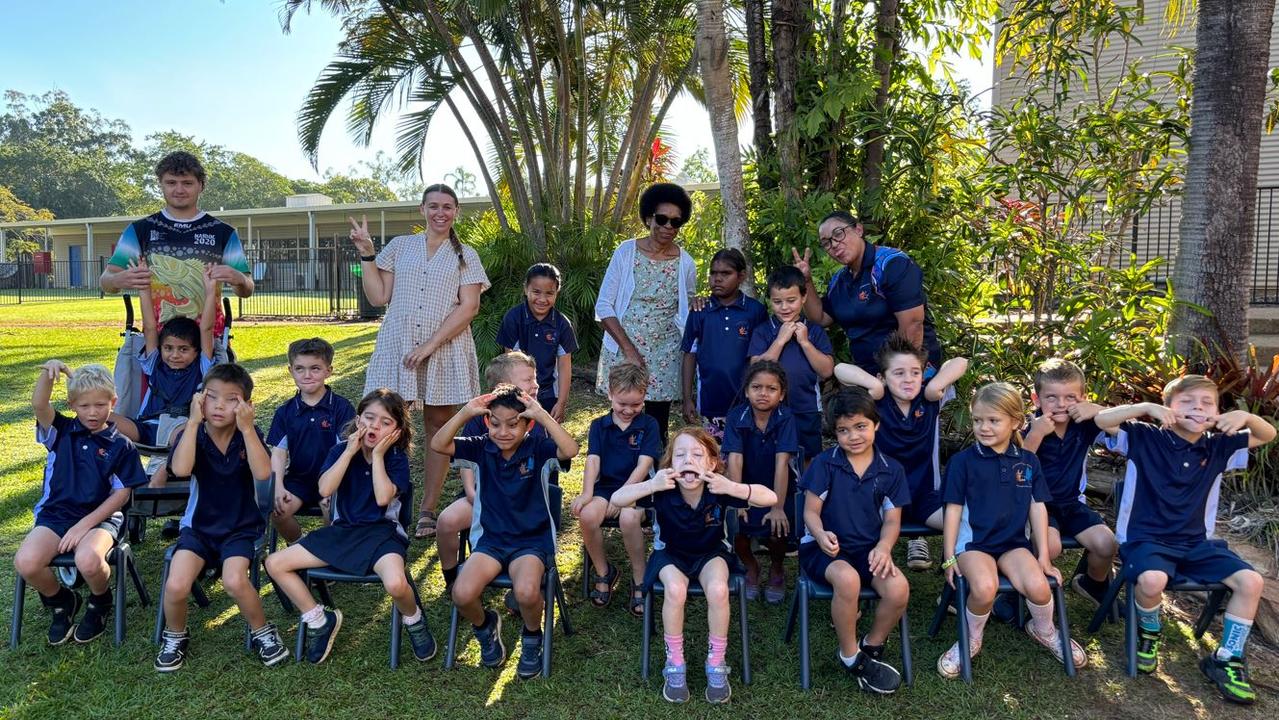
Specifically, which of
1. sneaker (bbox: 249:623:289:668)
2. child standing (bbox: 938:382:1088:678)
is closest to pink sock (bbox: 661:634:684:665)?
child standing (bbox: 938:382:1088:678)

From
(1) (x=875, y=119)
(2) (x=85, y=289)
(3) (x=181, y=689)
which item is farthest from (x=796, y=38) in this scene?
(2) (x=85, y=289)

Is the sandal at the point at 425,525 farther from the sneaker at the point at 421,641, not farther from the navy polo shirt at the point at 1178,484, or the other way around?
the navy polo shirt at the point at 1178,484

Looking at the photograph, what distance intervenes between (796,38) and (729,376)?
2861mm

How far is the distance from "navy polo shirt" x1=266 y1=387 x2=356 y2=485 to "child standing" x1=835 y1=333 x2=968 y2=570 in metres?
2.50

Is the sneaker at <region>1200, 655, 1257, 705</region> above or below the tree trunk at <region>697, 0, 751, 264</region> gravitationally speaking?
below

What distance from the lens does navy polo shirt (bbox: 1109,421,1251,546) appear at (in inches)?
141

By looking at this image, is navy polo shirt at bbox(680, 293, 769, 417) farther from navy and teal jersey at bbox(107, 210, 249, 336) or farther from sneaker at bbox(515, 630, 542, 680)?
navy and teal jersey at bbox(107, 210, 249, 336)

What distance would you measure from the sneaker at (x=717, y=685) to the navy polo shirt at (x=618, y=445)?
106cm

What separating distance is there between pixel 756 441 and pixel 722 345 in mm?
688

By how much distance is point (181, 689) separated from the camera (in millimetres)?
3305

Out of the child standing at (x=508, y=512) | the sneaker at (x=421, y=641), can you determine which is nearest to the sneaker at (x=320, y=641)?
the sneaker at (x=421, y=641)

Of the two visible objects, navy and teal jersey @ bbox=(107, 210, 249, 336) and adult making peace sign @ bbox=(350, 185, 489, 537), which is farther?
adult making peace sign @ bbox=(350, 185, 489, 537)

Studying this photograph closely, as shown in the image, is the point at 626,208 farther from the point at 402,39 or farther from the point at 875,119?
the point at 875,119

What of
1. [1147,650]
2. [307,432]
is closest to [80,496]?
[307,432]
